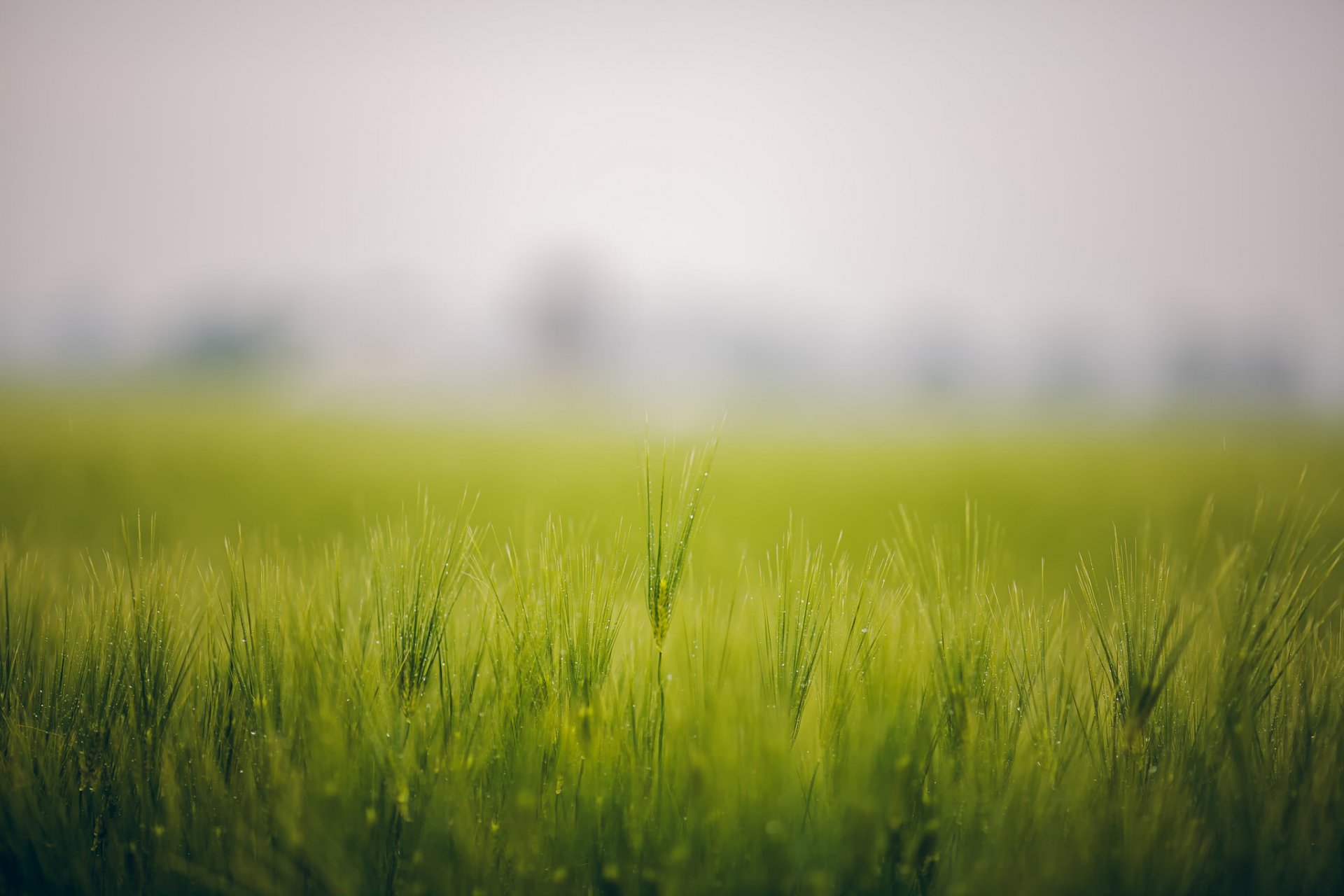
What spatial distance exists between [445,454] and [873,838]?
42.0 feet

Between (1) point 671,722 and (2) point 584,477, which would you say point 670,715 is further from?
(2) point 584,477

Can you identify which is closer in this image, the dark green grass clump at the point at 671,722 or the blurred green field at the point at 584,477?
the dark green grass clump at the point at 671,722

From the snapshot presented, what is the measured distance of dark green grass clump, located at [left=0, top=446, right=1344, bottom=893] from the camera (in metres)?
0.90

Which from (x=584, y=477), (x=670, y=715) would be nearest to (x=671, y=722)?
(x=670, y=715)

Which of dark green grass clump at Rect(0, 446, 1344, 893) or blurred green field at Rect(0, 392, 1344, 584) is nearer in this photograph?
dark green grass clump at Rect(0, 446, 1344, 893)

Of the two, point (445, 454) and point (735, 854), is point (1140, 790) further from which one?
point (445, 454)

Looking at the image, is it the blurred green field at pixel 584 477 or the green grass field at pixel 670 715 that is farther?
the blurred green field at pixel 584 477

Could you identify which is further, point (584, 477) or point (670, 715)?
point (584, 477)

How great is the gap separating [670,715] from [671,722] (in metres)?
0.01

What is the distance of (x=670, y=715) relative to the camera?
1.08m

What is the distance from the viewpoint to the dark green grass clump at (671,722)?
2.96ft

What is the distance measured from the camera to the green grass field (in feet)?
Result: 2.96

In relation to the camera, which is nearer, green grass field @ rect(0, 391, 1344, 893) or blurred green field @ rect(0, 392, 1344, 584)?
green grass field @ rect(0, 391, 1344, 893)

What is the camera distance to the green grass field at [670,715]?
0.90m
